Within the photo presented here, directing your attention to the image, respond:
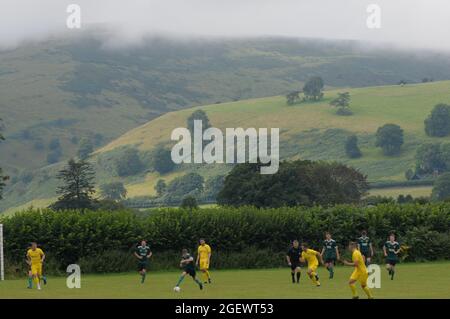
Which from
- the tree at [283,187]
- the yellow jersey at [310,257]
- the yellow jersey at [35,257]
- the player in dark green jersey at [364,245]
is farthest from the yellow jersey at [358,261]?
the tree at [283,187]

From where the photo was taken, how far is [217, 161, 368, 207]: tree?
367 feet

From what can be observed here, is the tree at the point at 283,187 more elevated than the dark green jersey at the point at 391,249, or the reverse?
the dark green jersey at the point at 391,249

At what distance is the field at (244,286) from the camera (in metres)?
36.3

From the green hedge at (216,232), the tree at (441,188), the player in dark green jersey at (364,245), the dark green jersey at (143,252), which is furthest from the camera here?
the tree at (441,188)

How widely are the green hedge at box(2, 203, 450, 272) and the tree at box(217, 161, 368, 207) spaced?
46950 millimetres

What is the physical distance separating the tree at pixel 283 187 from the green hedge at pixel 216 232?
46.9m

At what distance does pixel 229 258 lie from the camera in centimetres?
5866

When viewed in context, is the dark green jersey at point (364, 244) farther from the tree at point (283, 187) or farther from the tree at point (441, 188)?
the tree at point (441, 188)

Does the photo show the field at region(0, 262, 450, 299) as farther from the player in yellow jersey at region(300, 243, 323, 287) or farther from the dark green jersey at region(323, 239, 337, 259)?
the dark green jersey at region(323, 239, 337, 259)

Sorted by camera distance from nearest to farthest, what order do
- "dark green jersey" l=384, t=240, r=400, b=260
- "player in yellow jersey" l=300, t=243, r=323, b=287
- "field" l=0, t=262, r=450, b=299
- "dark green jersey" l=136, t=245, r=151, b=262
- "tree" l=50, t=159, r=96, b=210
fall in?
"field" l=0, t=262, r=450, b=299, "player in yellow jersey" l=300, t=243, r=323, b=287, "dark green jersey" l=384, t=240, r=400, b=260, "dark green jersey" l=136, t=245, r=151, b=262, "tree" l=50, t=159, r=96, b=210

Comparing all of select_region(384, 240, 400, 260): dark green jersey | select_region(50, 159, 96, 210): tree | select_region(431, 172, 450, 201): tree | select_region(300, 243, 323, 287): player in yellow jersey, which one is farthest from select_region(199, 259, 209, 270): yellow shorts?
select_region(431, 172, 450, 201): tree
